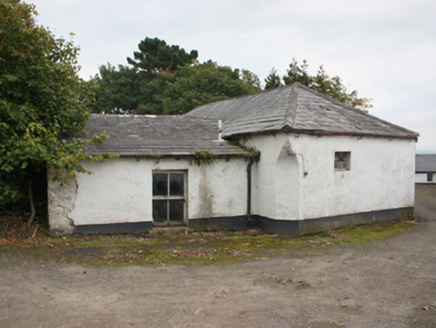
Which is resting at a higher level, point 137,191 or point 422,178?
point 137,191

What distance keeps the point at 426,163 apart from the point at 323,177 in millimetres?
31035

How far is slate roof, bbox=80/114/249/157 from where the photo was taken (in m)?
11.0

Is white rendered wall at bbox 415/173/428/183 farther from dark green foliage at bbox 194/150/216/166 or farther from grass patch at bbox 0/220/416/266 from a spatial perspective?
dark green foliage at bbox 194/150/216/166

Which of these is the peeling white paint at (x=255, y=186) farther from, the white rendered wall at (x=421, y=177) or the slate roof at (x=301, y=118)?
the white rendered wall at (x=421, y=177)

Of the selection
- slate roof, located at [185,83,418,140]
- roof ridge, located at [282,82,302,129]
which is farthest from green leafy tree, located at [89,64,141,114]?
roof ridge, located at [282,82,302,129]

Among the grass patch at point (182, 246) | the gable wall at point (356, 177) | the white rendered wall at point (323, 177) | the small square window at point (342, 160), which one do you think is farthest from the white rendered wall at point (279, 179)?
the small square window at point (342, 160)

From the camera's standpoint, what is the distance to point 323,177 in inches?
442

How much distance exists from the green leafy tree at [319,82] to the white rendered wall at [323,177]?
26.5 m

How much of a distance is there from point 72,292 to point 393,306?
5.21 m

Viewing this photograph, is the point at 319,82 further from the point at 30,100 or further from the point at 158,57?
the point at 30,100

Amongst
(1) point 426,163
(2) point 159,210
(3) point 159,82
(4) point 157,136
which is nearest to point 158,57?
(3) point 159,82

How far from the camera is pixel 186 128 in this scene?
13.5 metres

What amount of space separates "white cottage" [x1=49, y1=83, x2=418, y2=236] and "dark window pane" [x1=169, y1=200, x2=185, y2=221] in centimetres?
3

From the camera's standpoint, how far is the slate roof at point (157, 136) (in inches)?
434
